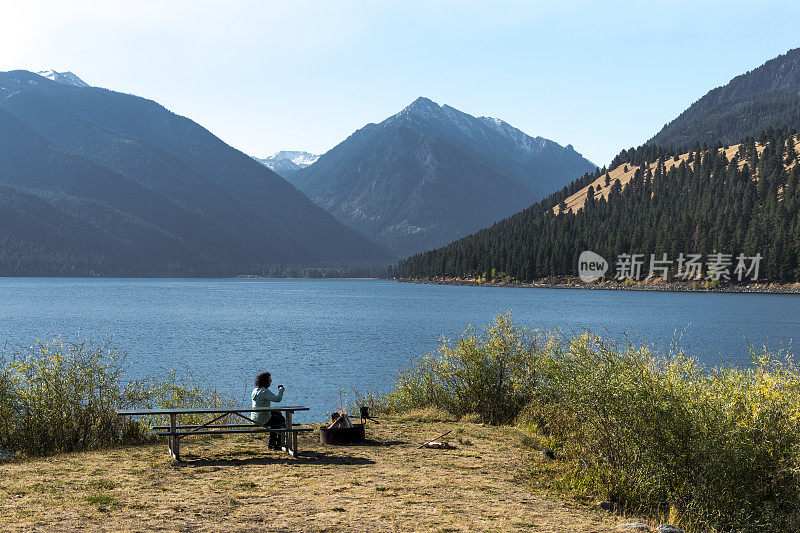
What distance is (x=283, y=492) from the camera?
454 inches

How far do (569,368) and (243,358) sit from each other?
44.6 meters

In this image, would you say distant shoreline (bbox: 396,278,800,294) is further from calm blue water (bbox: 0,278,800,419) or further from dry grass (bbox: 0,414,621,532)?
dry grass (bbox: 0,414,621,532)

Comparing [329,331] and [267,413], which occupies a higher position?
[267,413]

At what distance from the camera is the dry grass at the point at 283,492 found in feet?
32.1

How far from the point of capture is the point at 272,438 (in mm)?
15500

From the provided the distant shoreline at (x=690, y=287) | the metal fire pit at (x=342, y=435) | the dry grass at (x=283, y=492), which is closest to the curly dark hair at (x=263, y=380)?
the dry grass at (x=283, y=492)

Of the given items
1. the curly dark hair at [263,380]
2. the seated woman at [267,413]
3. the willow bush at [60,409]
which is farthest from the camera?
the curly dark hair at [263,380]

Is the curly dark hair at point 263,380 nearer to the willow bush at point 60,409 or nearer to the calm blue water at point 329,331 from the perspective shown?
the willow bush at point 60,409

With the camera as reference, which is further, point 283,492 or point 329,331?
point 329,331

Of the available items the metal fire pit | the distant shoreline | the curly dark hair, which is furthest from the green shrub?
the distant shoreline

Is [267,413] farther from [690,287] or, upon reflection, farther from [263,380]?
[690,287]

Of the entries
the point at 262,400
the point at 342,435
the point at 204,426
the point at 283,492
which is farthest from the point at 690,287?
the point at 283,492

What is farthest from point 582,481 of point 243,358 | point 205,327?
point 205,327

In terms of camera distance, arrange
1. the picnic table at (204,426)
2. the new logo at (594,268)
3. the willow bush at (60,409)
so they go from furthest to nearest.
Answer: the new logo at (594,268) < the willow bush at (60,409) < the picnic table at (204,426)
